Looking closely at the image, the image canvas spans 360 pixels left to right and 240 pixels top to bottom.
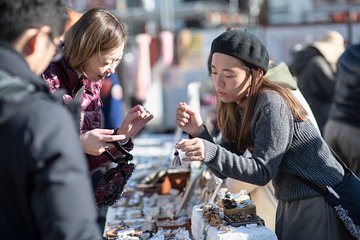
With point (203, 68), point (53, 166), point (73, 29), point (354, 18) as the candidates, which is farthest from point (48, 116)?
point (354, 18)

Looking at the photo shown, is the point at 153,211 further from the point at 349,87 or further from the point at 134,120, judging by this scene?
the point at 349,87

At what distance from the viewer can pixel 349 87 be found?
4.35 m

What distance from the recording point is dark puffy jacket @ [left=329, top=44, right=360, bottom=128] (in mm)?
4277

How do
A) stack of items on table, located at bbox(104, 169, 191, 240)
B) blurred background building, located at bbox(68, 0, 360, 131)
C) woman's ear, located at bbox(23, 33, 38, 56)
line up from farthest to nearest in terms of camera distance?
blurred background building, located at bbox(68, 0, 360, 131) < stack of items on table, located at bbox(104, 169, 191, 240) < woman's ear, located at bbox(23, 33, 38, 56)

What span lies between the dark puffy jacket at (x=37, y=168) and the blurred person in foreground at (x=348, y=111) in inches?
129

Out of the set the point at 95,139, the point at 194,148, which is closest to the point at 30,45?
the point at 95,139

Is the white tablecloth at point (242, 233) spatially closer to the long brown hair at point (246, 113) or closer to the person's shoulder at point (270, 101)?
the long brown hair at point (246, 113)

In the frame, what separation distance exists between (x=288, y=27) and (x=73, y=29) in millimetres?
7171

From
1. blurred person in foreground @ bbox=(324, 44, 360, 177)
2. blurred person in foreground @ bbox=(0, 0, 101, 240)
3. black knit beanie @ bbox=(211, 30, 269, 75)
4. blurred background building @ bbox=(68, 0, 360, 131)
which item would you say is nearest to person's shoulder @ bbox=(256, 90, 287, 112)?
black knit beanie @ bbox=(211, 30, 269, 75)

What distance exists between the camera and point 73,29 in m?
2.33

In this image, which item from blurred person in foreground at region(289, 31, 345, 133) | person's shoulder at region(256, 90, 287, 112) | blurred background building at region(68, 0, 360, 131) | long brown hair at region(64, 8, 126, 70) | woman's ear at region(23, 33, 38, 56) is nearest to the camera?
woman's ear at region(23, 33, 38, 56)

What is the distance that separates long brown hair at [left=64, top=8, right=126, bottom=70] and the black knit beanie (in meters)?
0.41

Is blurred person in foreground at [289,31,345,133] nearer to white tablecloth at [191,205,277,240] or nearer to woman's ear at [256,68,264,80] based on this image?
woman's ear at [256,68,264,80]

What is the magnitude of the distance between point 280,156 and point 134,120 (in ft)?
1.97
